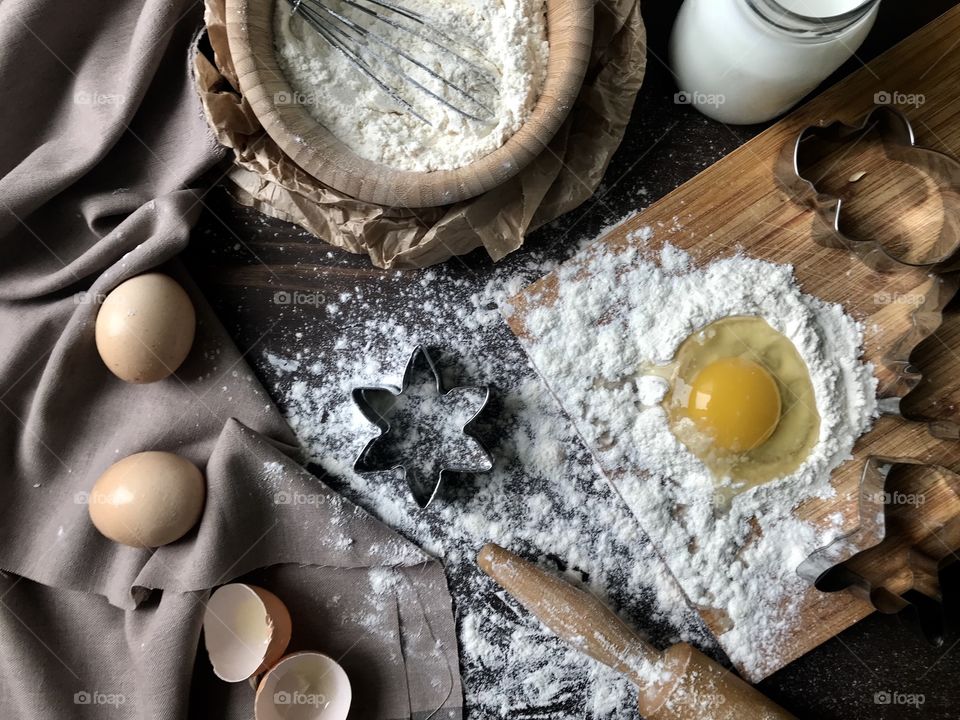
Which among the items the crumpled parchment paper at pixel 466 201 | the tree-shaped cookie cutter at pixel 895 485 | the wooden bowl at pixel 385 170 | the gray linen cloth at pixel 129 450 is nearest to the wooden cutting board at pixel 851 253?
the tree-shaped cookie cutter at pixel 895 485

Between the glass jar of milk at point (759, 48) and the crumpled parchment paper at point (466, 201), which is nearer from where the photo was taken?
the glass jar of milk at point (759, 48)

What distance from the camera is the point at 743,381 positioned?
4.23 ft

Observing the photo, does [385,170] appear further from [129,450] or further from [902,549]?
[902,549]

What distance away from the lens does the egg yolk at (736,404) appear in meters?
1.28

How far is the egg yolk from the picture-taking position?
1.28 meters

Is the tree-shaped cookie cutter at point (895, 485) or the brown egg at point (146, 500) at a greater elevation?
the brown egg at point (146, 500)

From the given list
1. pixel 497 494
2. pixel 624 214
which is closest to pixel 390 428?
pixel 497 494

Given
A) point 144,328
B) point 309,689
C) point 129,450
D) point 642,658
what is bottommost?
point 642,658

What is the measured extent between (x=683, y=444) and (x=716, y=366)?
15cm

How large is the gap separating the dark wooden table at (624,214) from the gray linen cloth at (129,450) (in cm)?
6

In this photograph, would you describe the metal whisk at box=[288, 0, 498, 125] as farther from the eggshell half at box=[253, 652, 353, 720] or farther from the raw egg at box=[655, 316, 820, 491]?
the eggshell half at box=[253, 652, 353, 720]

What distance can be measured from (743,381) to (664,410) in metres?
0.14

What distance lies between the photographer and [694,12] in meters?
1.22

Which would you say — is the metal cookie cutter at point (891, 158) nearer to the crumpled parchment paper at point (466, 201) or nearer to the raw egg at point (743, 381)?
the raw egg at point (743, 381)
